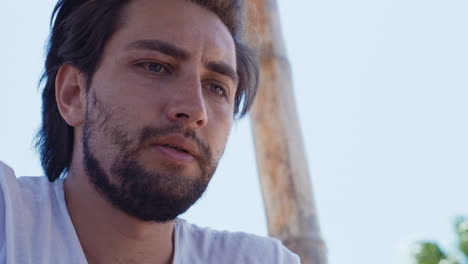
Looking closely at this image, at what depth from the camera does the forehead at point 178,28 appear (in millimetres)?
2178

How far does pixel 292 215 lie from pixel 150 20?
1.32m

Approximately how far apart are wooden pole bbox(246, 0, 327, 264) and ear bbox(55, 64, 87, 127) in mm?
1068

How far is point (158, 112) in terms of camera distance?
2.00 m

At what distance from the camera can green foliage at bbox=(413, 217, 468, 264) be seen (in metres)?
9.85

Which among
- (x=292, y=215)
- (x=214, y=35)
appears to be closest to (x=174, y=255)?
(x=214, y=35)

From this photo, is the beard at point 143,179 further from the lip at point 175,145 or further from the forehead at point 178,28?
the forehead at point 178,28

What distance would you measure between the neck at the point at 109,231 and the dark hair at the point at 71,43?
0.29 metres

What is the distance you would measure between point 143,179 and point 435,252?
337 inches

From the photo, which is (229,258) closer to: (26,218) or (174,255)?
(174,255)

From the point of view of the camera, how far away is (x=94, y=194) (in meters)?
2.08

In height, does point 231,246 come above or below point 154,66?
below

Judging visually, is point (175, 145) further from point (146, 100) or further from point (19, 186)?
point (19, 186)

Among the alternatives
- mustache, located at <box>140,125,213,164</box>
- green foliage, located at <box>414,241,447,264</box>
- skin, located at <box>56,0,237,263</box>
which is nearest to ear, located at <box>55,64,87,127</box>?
skin, located at <box>56,0,237,263</box>

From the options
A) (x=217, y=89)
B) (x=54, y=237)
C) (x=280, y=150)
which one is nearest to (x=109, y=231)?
(x=54, y=237)
